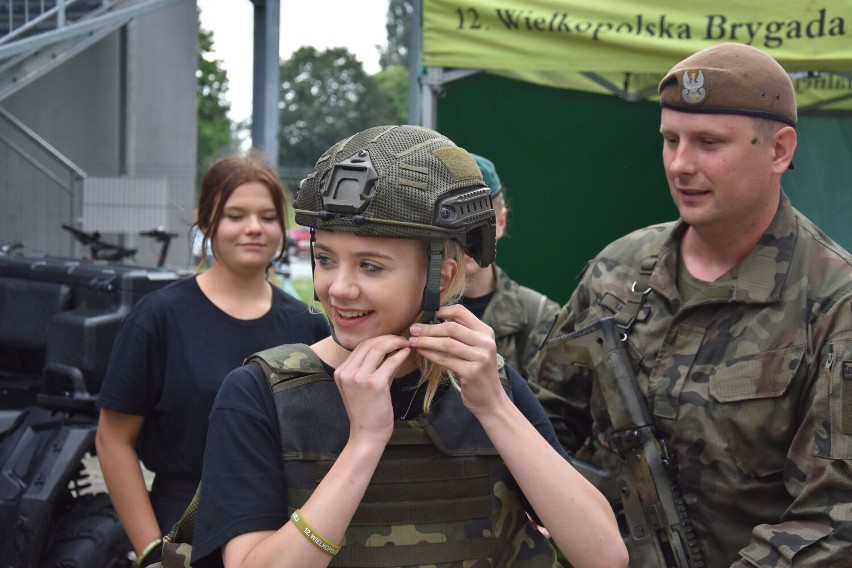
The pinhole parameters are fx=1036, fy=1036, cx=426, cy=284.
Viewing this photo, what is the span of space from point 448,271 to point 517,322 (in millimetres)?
1819

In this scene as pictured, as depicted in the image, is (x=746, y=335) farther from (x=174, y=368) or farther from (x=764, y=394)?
(x=174, y=368)

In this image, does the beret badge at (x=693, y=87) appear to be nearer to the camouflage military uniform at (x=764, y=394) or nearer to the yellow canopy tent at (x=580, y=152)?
the camouflage military uniform at (x=764, y=394)

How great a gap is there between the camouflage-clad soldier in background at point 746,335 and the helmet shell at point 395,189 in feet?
2.97

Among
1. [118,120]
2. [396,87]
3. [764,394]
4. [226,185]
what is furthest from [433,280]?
[396,87]

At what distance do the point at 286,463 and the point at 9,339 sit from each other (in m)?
2.80

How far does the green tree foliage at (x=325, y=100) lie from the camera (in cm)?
6106

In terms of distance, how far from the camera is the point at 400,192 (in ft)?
5.70

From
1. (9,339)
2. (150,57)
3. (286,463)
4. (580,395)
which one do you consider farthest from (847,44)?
(150,57)

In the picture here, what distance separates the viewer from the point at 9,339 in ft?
13.7

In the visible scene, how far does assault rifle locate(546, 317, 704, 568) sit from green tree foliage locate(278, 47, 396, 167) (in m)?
56.4

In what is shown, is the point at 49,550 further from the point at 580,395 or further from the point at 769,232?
the point at 769,232

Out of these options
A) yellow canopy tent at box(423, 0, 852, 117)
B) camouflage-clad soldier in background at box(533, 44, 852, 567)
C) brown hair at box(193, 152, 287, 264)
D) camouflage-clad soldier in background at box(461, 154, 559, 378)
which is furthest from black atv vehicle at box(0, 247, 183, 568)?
camouflage-clad soldier in background at box(533, 44, 852, 567)

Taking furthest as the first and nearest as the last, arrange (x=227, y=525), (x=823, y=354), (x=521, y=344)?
(x=521, y=344), (x=823, y=354), (x=227, y=525)

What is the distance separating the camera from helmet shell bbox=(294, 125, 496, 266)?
173 centimetres
